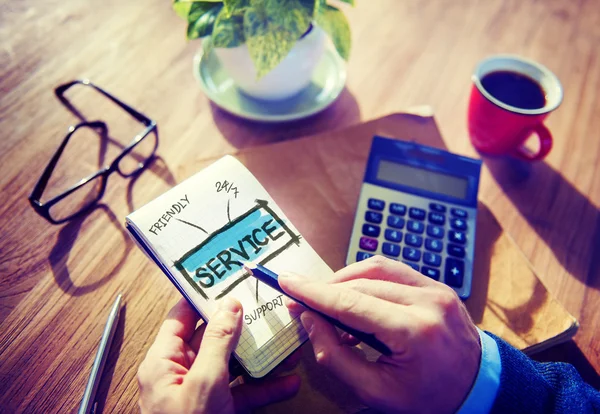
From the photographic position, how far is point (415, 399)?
344mm

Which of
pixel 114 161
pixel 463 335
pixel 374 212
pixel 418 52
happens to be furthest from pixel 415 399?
pixel 418 52

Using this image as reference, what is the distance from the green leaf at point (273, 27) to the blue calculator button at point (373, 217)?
0.21 meters

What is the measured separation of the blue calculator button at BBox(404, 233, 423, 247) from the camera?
0.50 m

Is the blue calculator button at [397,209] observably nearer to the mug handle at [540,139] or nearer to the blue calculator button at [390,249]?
the blue calculator button at [390,249]

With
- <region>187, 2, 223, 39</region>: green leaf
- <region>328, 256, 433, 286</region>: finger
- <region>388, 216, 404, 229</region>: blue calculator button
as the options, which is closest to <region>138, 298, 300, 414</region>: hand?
<region>328, 256, 433, 286</region>: finger

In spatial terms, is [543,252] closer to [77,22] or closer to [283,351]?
[283,351]

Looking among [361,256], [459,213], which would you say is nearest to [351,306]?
[361,256]

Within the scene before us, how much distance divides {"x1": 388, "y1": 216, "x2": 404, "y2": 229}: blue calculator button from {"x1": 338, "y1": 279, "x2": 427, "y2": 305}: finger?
14 centimetres

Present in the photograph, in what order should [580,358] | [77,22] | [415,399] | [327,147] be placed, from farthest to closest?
[77,22]
[327,147]
[580,358]
[415,399]

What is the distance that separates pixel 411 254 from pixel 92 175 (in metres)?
0.41

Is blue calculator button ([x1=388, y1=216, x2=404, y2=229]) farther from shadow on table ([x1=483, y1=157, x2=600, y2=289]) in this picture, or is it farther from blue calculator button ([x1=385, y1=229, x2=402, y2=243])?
shadow on table ([x1=483, y1=157, x2=600, y2=289])

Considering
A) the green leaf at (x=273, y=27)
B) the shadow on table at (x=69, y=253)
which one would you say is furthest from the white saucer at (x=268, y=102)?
the shadow on table at (x=69, y=253)

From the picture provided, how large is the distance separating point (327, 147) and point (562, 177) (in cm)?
34

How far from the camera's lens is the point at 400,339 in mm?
339
